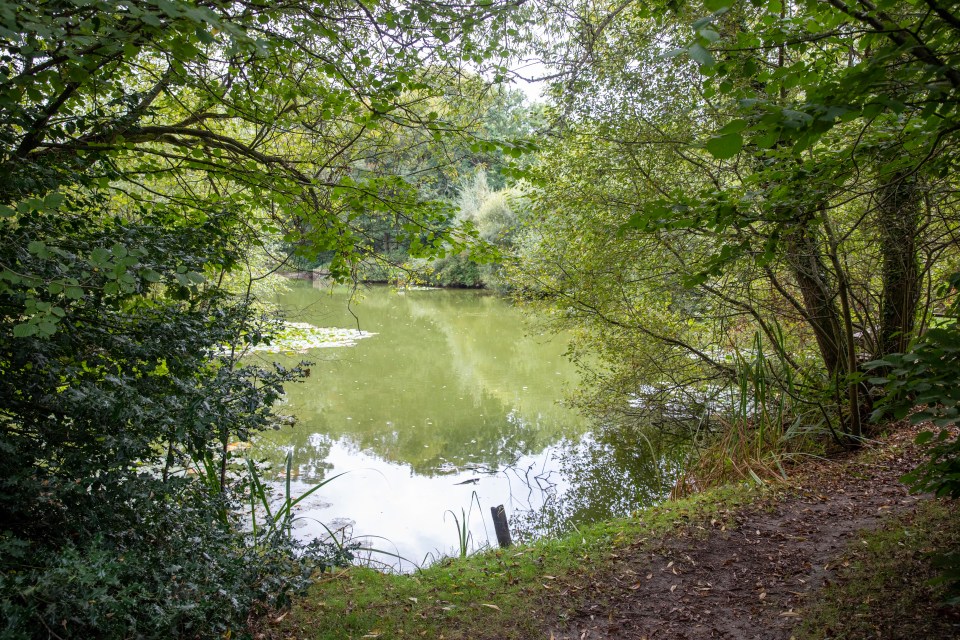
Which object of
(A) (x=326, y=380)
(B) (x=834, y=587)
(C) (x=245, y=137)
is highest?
(C) (x=245, y=137)

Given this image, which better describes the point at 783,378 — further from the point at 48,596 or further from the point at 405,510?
the point at 48,596

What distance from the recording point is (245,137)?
6.04 m

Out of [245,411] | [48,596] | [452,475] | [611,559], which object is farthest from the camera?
[452,475]

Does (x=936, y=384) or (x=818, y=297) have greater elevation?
(x=818, y=297)

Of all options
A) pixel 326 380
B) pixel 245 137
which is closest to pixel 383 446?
pixel 326 380

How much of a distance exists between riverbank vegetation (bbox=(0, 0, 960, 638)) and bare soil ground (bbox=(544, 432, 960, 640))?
0.31m

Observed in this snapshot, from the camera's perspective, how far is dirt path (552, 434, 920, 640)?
3.09m

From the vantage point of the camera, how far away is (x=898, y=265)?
16.8 feet

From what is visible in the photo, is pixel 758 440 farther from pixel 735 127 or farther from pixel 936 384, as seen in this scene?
pixel 735 127

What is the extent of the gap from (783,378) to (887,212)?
272 centimetres

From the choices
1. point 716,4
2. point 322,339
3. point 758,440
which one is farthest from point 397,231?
point 322,339

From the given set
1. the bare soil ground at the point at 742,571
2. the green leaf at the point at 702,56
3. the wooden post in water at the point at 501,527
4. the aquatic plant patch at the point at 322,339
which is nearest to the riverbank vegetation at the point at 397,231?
the green leaf at the point at 702,56

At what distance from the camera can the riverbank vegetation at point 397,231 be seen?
2.04 metres

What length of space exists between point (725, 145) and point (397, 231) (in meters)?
3.58
